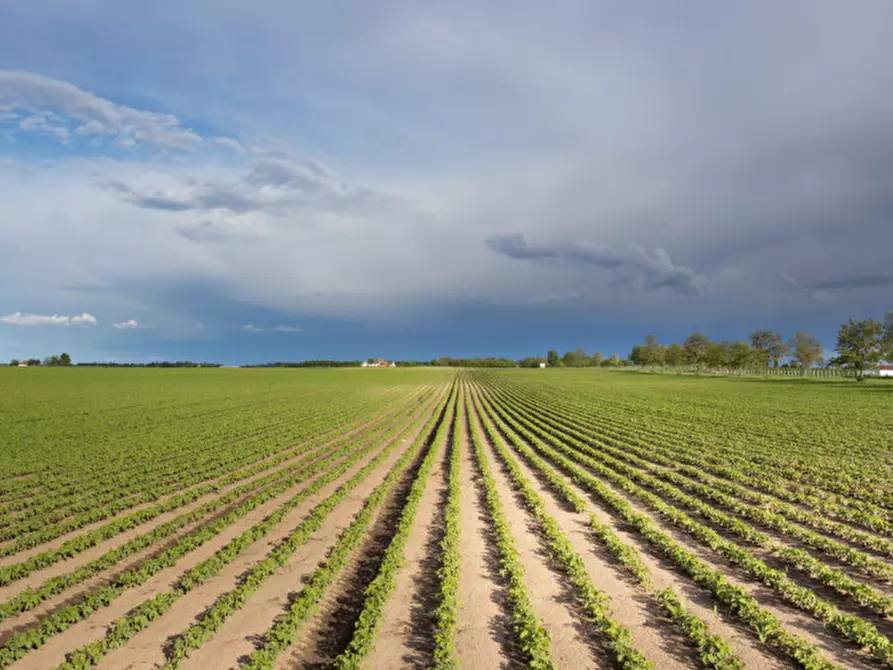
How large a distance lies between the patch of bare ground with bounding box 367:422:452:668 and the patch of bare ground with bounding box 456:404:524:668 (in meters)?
Answer: 0.58

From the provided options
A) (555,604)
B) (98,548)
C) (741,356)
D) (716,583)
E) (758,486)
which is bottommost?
(98,548)

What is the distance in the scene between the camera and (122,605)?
354 inches

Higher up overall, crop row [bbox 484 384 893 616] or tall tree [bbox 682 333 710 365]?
tall tree [bbox 682 333 710 365]

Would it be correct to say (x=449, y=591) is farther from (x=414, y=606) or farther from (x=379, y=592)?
(x=379, y=592)

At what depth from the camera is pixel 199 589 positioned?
31.7ft

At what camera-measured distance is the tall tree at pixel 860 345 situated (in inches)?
3575

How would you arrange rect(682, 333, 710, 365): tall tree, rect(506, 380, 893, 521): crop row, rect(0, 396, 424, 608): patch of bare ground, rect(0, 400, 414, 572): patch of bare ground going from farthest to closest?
rect(682, 333, 710, 365): tall tree < rect(506, 380, 893, 521): crop row < rect(0, 400, 414, 572): patch of bare ground < rect(0, 396, 424, 608): patch of bare ground

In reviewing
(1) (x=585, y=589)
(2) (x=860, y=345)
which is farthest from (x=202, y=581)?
(2) (x=860, y=345)

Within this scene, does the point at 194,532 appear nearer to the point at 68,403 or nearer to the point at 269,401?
the point at 269,401

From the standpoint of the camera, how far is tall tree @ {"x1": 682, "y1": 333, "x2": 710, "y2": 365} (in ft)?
559

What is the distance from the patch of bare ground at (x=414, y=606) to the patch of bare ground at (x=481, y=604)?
58 cm

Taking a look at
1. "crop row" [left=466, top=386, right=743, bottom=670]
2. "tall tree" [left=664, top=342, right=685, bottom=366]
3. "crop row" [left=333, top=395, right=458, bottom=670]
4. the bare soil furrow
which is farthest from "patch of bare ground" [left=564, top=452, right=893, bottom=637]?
"tall tree" [left=664, top=342, right=685, bottom=366]

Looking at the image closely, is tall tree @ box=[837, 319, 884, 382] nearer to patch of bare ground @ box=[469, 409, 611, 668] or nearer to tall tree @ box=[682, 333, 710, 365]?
tall tree @ box=[682, 333, 710, 365]

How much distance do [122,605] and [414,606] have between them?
5.71 meters
